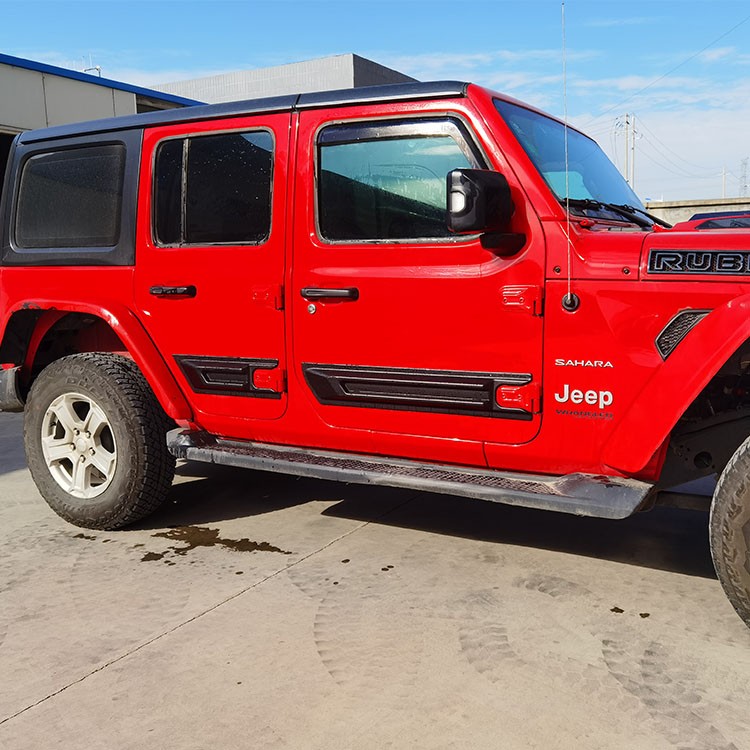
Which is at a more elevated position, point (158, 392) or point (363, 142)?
point (363, 142)

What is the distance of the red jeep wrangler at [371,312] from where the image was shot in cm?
276

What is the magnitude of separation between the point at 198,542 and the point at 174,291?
3.92 feet

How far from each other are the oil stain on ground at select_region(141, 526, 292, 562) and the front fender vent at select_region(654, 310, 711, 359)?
6.12 ft

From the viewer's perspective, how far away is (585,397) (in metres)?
2.88

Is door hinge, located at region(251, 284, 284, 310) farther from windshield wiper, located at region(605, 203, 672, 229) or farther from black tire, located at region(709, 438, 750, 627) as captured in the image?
black tire, located at region(709, 438, 750, 627)

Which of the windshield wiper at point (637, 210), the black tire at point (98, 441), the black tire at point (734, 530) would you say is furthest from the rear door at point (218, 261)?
the black tire at point (734, 530)

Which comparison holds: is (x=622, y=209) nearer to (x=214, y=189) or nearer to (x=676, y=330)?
(x=676, y=330)

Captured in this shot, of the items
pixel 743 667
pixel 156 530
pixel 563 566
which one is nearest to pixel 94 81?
pixel 156 530

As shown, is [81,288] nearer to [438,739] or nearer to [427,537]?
[427,537]

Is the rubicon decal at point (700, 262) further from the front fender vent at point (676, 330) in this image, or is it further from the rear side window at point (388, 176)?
the rear side window at point (388, 176)

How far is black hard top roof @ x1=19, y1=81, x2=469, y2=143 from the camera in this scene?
316 cm

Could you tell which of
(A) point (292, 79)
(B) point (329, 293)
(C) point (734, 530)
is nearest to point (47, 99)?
(B) point (329, 293)

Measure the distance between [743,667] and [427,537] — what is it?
155 centimetres

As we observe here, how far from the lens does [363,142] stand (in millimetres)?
3285
